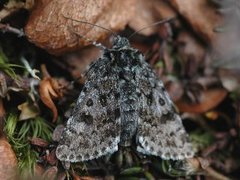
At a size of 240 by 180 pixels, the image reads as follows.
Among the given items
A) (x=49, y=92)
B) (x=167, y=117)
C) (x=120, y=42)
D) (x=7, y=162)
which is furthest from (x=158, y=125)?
(x=7, y=162)

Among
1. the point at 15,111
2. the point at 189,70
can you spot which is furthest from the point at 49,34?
the point at 189,70

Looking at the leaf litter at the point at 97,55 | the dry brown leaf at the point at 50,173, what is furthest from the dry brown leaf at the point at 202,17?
the dry brown leaf at the point at 50,173

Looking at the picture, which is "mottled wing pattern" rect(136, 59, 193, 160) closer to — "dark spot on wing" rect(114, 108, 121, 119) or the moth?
the moth

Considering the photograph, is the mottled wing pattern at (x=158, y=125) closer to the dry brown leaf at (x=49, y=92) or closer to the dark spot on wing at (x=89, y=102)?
the dark spot on wing at (x=89, y=102)

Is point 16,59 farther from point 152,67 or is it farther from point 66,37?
point 152,67

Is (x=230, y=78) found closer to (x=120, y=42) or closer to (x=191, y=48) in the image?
(x=191, y=48)

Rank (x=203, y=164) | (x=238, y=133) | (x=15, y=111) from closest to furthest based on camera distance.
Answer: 1. (x=15, y=111)
2. (x=203, y=164)
3. (x=238, y=133)

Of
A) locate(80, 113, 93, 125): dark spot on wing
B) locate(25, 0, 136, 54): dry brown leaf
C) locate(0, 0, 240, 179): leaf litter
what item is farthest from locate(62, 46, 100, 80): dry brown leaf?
locate(80, 113, 93, 125): dark spot on wing
